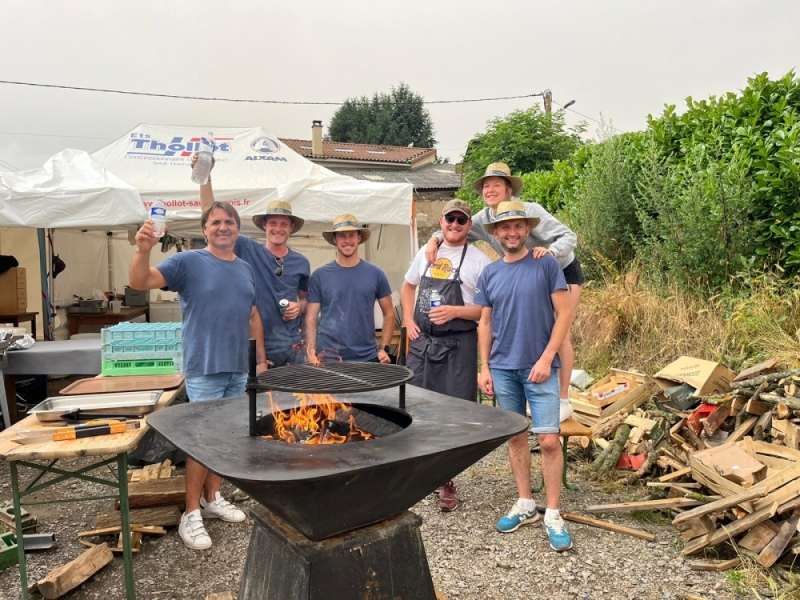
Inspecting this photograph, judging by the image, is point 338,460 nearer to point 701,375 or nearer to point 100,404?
point 100,404

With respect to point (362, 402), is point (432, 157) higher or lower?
higher

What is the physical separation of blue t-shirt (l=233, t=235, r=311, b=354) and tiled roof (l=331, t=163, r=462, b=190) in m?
19.4

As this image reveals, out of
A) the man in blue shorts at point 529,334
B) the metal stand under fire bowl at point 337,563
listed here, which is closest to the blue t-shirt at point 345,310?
the man in blue shorts at point 529,334

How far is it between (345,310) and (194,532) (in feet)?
5.29

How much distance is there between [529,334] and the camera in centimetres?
329

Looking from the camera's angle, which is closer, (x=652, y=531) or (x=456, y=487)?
(x=652, y=531)

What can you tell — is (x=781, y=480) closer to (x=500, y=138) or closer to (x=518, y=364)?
(x=518, y=364)

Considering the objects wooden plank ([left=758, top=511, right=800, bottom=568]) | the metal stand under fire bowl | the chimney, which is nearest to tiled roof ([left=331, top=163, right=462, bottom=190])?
the chimney

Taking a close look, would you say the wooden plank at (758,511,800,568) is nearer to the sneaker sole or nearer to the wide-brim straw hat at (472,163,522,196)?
the sneaker sole

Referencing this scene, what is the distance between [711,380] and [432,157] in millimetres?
28745

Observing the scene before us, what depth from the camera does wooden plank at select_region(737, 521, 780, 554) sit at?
300 cm

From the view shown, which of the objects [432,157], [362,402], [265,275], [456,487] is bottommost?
[456,487]

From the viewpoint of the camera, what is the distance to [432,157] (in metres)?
31.8

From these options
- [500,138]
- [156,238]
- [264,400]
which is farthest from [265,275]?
[500,138]
